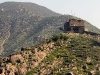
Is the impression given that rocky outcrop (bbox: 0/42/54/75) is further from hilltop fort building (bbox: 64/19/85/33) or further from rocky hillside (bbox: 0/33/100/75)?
hilltop fort building (bbox: 64/19/85/33)

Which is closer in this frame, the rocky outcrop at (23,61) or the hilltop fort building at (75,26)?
the rocky outcrop at (23,61)

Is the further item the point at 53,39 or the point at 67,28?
the point at 67,28

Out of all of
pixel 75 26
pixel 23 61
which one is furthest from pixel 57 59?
pixel 75 26

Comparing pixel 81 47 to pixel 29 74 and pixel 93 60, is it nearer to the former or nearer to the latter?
pixel 93 60

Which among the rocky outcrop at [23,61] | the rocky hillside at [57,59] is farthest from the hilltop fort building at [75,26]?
the rocky outcrop at [23,61]

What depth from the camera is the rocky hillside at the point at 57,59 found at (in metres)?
110

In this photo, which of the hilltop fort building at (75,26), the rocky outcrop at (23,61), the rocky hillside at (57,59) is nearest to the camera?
the rocky hillside at (57,59)

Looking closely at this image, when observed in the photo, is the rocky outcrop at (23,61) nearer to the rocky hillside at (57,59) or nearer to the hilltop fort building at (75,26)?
the rocky hillside at (57,59)

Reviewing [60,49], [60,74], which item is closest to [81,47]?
[60,49]

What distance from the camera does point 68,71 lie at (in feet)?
352

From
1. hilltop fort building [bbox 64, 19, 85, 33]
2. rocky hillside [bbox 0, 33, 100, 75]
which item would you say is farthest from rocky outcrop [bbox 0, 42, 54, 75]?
hilltop fort building [bbox 64, 19, 85, 33]

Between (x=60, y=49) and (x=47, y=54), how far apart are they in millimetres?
6540

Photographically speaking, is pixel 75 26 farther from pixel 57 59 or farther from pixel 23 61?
pixel 23 61

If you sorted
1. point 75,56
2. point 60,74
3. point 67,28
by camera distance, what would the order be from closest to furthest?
point 60,74 < point 75,56 < point 67,28
